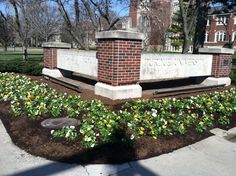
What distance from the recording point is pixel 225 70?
29.6 feet

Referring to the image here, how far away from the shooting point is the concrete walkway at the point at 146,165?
3209 millimetres

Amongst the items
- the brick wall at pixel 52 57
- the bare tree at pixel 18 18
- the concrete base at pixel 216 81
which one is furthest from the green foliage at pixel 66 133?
the bare tree at pixel 18 18

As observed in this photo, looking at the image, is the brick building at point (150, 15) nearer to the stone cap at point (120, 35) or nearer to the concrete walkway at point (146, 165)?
the stone cap at point (120, 35)

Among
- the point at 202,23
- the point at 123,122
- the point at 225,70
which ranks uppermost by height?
the point at 202,23

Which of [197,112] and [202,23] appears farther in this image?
[202,23]

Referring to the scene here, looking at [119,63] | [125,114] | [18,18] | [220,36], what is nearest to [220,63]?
[119,63]

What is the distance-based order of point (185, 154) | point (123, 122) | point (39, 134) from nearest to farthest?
1. point (185, 154)
2. point (39, 134)
3. point (123, 122)

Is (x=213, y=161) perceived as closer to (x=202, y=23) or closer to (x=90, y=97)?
(x=90, y=97)

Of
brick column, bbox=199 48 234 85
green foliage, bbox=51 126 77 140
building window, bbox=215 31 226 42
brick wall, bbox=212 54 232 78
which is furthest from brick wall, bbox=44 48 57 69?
building window, bbox=215 31 226 42

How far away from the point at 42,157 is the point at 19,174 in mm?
460

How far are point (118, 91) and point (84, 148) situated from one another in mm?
2562

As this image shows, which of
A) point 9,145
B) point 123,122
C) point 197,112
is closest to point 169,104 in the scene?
point 197,112

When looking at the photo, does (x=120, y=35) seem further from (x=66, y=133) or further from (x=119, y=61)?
(x=66, y=133)

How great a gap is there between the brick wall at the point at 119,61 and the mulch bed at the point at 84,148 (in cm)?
231
